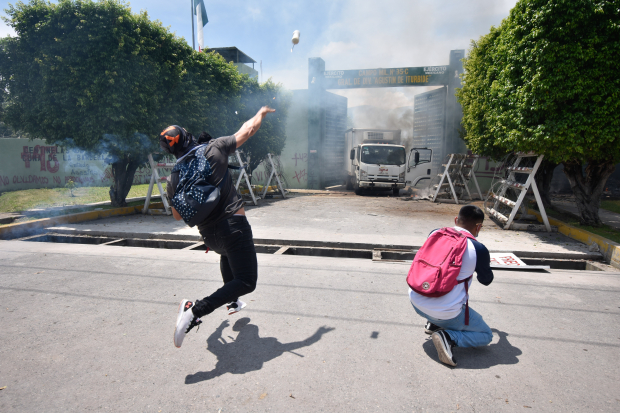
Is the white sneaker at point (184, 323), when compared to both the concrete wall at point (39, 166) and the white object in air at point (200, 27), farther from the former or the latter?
the white object in air at point (200, 27)

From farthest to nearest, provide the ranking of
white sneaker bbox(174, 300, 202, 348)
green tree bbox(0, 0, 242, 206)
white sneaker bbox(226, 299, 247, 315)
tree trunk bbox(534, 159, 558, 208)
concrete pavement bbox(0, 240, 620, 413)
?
tree trunk bbox(534, 159, 558, 208)
green tree bbox(0, 0, 242, 206)
white sneaker bbox(226, 299, 247, 315)
white sneaker bbox(174, 300, 202, 348)
concrete pavement bbox(0, 240, 620, 413)

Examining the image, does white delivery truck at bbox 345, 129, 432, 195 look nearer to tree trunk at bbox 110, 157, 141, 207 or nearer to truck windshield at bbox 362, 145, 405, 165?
truck windshield at bbox 362, 145, 405, 165

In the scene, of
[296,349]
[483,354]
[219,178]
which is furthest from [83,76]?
[483,354]

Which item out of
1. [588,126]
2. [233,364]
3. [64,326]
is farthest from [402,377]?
[588,126]

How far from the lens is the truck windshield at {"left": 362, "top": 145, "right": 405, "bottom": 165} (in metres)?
15.6

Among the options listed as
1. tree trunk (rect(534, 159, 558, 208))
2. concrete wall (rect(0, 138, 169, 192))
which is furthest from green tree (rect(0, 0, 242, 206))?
tree trunk (rect(534, 159, 558, 208))

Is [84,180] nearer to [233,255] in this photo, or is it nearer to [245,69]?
[245,69]

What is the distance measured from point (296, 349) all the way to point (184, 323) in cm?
87

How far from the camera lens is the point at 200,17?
18984 mm

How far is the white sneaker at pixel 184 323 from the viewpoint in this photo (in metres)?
2.63

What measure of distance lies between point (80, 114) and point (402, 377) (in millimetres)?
8814

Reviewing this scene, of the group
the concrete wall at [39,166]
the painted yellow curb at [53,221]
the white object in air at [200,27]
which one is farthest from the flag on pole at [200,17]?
the painted yellow curb at [53,221]

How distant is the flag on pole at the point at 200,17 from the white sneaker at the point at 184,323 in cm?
1752

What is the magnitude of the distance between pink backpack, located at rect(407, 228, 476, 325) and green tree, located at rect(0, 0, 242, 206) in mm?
7868
